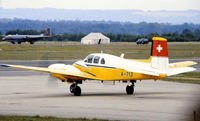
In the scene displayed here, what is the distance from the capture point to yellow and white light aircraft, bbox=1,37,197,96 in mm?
23281

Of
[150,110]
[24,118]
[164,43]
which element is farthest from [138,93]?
[24,118]

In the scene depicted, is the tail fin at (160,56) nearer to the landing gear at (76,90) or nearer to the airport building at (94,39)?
the landing gear at (76,90)

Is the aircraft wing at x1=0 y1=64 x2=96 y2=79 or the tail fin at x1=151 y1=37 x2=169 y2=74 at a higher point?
the tail fin at x1=151 y1=37 x2=169 y2=74

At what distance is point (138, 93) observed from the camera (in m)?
26.4

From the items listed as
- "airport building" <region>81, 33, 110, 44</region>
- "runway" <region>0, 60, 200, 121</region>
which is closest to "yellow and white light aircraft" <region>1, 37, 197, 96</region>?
"runway" <region>0, 60, 200, 121</region>

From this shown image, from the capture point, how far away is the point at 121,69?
23734 millimetres

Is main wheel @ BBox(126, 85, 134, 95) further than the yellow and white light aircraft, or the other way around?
main wheel @ BBox(126, 85, 134, 95)

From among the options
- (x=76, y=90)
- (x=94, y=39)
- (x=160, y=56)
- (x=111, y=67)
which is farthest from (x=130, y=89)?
(x=94, y=39)

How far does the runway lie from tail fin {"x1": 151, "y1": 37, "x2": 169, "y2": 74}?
5.73ft

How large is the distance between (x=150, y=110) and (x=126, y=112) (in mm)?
1253

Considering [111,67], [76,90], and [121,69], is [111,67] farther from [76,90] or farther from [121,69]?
[76,90]

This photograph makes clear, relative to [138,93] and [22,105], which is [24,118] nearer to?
[22,105]

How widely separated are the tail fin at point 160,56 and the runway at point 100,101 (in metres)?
1.75

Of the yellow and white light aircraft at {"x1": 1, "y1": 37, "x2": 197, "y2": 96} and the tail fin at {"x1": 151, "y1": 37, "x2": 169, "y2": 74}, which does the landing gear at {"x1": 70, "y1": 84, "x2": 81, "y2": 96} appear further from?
the tail fin at {"x1": 151, "y1": 37, "x2": 169, "y2": 74}
